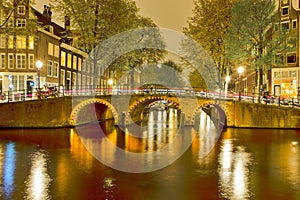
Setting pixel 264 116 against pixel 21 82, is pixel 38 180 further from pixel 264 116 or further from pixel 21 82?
pixel 21 82

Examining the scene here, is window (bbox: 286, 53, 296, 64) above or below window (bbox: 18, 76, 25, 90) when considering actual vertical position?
above

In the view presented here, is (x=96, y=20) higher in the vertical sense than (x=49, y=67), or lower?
higher

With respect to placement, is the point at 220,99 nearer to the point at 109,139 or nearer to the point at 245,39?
the point at 245,39

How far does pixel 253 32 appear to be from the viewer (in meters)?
45.8

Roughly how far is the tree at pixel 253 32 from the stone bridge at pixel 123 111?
5.08 metres

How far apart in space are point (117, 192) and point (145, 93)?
96.2ft

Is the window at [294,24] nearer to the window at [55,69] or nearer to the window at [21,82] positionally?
the window at [55,69]

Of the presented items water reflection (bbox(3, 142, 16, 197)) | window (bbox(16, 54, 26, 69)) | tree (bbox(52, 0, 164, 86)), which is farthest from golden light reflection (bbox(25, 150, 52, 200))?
window (bbox(16, 54, 26, 69))

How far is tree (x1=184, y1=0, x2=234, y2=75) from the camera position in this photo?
153 ft

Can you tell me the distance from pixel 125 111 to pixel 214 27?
1474cm

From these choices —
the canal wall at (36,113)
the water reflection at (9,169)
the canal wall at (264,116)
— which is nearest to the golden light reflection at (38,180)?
the water reflection at (9,169)

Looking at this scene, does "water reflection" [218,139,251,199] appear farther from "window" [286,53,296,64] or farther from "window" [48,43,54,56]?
"window" [48,43,54,56]

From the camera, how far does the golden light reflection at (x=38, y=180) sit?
14812mm

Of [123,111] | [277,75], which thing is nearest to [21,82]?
[123,111]
